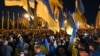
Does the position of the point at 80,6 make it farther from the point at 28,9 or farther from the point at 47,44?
the point at 47,44

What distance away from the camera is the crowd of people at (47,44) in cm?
966

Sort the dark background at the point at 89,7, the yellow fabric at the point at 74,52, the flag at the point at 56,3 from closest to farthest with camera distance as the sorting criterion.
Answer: the yellow fabric at the point at 74,52 < the flag at the point at 56,3 < the dark background at the point at 89,7

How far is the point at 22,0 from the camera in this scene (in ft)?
44.1

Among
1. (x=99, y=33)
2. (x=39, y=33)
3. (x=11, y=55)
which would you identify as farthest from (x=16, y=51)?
(x=99, y=33)

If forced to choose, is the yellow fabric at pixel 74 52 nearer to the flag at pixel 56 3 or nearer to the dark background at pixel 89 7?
the flag at pixel 56 3

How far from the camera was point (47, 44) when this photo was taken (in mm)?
10938

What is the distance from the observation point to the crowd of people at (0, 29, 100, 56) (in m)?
9.66

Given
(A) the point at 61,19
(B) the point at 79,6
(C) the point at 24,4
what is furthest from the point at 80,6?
(C) the point at 24,4

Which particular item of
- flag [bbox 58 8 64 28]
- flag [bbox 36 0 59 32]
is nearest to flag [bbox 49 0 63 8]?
flag [bbox 58 8 64 28]

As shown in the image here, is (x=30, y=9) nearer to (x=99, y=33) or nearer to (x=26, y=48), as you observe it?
(x=99, y=33)

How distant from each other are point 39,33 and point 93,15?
6.93 feet

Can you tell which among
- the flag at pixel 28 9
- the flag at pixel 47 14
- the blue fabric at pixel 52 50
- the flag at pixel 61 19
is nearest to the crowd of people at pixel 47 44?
the blue fabric at pixel 52 50

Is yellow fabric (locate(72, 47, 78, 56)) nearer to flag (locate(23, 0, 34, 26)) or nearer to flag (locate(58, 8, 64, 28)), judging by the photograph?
flag (locate(58, 8, 64, 28))

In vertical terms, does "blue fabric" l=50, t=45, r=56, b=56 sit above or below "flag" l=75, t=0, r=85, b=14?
below
